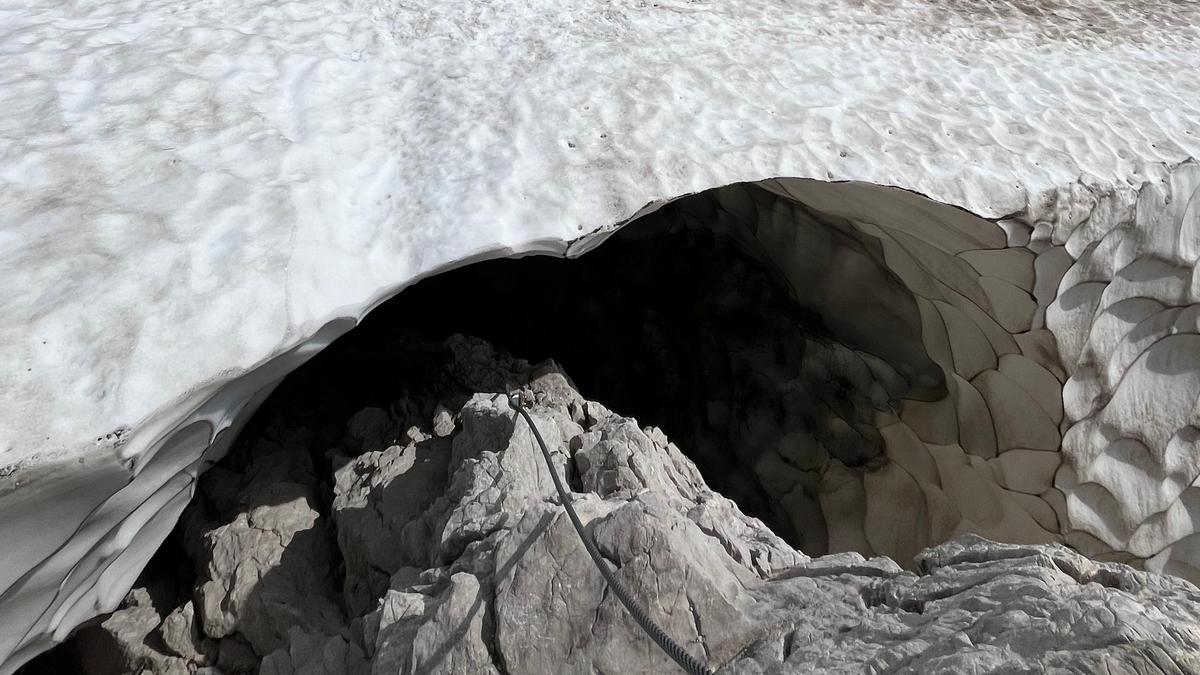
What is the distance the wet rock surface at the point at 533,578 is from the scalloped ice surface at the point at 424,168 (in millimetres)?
203

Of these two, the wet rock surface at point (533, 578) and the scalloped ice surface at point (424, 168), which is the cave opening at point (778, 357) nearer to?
the wet rock surface at point (533, 578)

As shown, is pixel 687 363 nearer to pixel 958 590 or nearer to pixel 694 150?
pixel 694 150

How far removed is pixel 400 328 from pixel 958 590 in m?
1.51

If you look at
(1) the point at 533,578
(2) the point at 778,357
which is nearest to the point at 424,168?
(1) the point at 533,578

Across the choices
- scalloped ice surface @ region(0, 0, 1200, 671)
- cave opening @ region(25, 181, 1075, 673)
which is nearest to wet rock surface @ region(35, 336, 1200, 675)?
cave opening @ region(25, 181, 1075, 673)

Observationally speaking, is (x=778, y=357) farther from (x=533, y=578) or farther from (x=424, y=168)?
(x=533, y=578)

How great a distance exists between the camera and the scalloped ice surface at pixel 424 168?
1.24 metres

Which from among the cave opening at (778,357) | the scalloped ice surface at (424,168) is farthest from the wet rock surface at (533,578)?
the scalloped ice surface at (424,168)

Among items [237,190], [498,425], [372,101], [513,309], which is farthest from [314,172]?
[513,309]

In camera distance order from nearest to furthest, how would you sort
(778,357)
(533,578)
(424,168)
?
(533,578)
(424,168)
(778,357)

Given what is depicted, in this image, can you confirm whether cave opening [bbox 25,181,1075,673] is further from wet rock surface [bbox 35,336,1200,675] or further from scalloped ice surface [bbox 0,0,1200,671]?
scalloped ice surface [bbox 0,0,1200,671]

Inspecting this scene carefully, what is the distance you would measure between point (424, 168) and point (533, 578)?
0.84 m

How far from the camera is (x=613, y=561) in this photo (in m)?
1.14

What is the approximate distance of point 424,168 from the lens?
1632 millimetres
